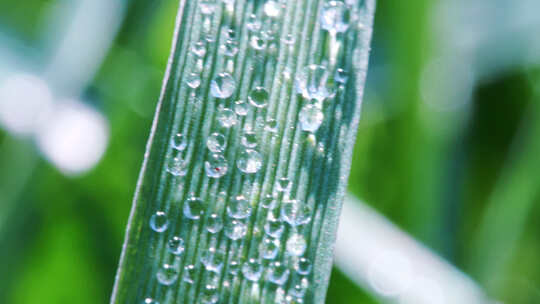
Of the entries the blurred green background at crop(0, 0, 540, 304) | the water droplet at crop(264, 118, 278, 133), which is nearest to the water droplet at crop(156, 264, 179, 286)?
the water droplet at crop(264, 118, 278, 133)

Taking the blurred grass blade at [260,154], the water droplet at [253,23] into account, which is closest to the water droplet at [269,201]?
the blurred grass blade at [260,154]

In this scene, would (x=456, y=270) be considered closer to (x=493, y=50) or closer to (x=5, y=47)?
(x=493, y=50)

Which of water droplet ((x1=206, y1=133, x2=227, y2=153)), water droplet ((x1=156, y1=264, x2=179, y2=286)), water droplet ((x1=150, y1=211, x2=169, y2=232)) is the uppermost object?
water droplet ((x1=206, y1=133, x2=227, y2=153))

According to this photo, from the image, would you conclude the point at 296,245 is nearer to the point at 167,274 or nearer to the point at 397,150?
the point at 167,274

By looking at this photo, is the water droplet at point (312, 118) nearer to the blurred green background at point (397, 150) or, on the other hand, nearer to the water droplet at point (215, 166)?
the water droplet at point (215, 166)

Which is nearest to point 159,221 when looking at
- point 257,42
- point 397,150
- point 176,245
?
point 176,245

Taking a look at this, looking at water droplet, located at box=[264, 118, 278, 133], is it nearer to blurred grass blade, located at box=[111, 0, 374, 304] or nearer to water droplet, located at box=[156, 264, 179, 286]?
blurred grass blade, located at box=[111, 0, 374, 304]

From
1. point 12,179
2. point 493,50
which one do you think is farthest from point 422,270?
point 12,179

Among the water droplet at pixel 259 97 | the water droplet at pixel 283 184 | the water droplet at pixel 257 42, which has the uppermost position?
the water droplet at pixel 257 42
